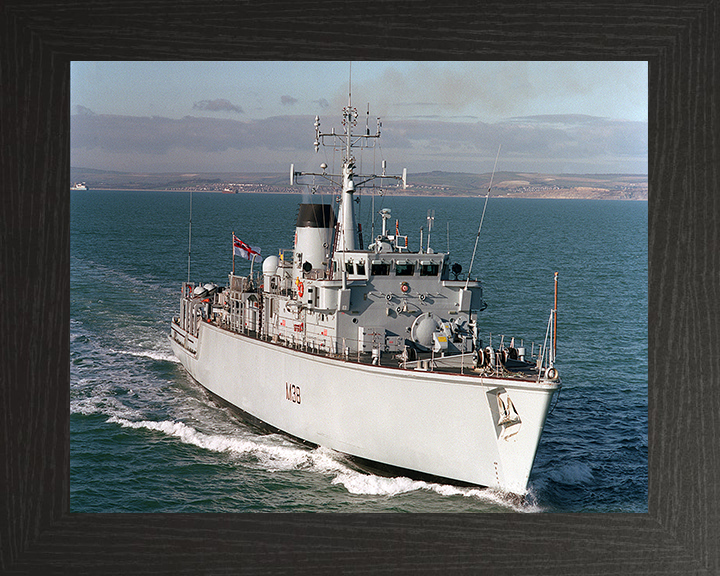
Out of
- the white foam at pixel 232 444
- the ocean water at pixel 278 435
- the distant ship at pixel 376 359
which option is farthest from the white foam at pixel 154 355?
the white foam at pixel 232 444

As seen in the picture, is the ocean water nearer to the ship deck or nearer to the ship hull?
the ship hull

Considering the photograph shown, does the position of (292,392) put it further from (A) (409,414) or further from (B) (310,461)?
(A) (409,414)

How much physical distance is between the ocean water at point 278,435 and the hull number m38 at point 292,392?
0.83 m

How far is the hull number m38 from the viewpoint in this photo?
1393 cm

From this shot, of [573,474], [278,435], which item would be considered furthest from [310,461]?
[573,474]

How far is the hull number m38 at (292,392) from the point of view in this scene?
13930mm

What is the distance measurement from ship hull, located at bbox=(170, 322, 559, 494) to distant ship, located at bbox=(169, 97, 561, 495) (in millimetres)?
19

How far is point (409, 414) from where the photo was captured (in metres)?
11.8

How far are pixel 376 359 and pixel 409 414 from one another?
3.74ft

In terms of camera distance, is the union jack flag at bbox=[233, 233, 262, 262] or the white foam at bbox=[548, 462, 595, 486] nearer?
the white foam at bbox=[548, 462, 595, 486]

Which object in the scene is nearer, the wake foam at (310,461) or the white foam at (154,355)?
the wake foam at (310,461)

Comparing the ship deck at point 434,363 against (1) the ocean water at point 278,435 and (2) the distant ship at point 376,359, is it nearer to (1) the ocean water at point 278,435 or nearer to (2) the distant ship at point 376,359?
(2) the distant ship at point 376,359

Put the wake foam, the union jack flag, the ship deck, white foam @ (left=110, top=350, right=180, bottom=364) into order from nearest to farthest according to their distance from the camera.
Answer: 1. the ship deck
2. the wake foam
3. the union jack flag
4. white foam @ (left=110, top=350, right=180, bottom=364)

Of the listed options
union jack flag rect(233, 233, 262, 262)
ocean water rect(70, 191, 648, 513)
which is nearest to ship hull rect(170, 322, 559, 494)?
ocean water rect(70, 191, 648, 513)
